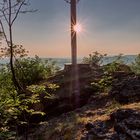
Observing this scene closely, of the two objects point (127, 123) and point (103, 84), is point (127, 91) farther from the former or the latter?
point (127, 123)

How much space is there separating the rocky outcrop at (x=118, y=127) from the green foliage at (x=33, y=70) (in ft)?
26.2

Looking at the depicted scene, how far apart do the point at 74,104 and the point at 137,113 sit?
6.21 metres

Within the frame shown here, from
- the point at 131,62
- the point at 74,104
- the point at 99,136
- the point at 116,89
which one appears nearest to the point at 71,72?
the point at 74,104

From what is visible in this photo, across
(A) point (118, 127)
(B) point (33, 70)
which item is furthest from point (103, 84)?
(A) point (118, 127)

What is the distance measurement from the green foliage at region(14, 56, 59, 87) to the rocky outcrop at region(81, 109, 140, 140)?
7980mm

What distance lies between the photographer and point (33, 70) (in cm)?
1888

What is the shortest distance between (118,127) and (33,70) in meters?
10.6

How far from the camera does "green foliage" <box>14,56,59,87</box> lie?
17.6 metres

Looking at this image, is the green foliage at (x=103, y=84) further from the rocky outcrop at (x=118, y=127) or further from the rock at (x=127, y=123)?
the rock at (x=127, y=123)

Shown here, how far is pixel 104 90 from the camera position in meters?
14.9

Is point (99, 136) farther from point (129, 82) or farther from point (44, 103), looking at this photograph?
point (44, 103)

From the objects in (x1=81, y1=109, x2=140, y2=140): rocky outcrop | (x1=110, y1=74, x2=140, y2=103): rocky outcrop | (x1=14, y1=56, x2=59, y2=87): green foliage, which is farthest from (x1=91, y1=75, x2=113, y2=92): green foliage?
(x1=81, y1=109, x2=140, y2=140): rocky outcrop

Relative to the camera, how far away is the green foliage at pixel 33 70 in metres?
17.6

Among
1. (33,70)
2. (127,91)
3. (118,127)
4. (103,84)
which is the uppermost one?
(33,70)
